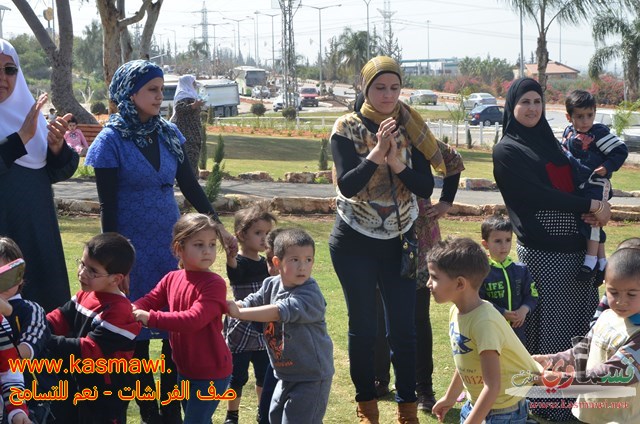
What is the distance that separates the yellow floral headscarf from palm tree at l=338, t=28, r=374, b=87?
232ft

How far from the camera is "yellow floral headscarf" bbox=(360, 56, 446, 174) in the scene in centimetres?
481

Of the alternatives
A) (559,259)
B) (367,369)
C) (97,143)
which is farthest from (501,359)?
(97,143)

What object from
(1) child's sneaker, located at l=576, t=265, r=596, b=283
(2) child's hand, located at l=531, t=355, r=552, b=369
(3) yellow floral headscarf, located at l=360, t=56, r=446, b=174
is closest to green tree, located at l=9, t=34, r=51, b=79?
(3) yellow floral headscarf, located at l=360, t=56, r=446, b=174

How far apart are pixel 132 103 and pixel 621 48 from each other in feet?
134

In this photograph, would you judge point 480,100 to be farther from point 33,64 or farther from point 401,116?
point 401,116

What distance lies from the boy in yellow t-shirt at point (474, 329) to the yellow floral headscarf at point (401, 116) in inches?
43.8

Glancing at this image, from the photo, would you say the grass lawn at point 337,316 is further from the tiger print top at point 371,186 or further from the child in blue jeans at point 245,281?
the tiger print top at point 371,186

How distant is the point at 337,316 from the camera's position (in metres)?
7.57

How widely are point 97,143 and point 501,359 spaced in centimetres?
233

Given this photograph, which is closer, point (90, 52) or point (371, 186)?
point (371, 186)

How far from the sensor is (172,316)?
3928 millimetres

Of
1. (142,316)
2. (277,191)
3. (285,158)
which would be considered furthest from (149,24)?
(142,316)

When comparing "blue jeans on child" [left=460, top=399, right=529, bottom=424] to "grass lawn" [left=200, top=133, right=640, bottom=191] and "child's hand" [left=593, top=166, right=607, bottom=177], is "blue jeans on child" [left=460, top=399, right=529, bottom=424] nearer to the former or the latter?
"child's hand" [left=593, top=166, right=607, bottom=177]

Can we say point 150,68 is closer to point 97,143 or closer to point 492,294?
point 97,143
